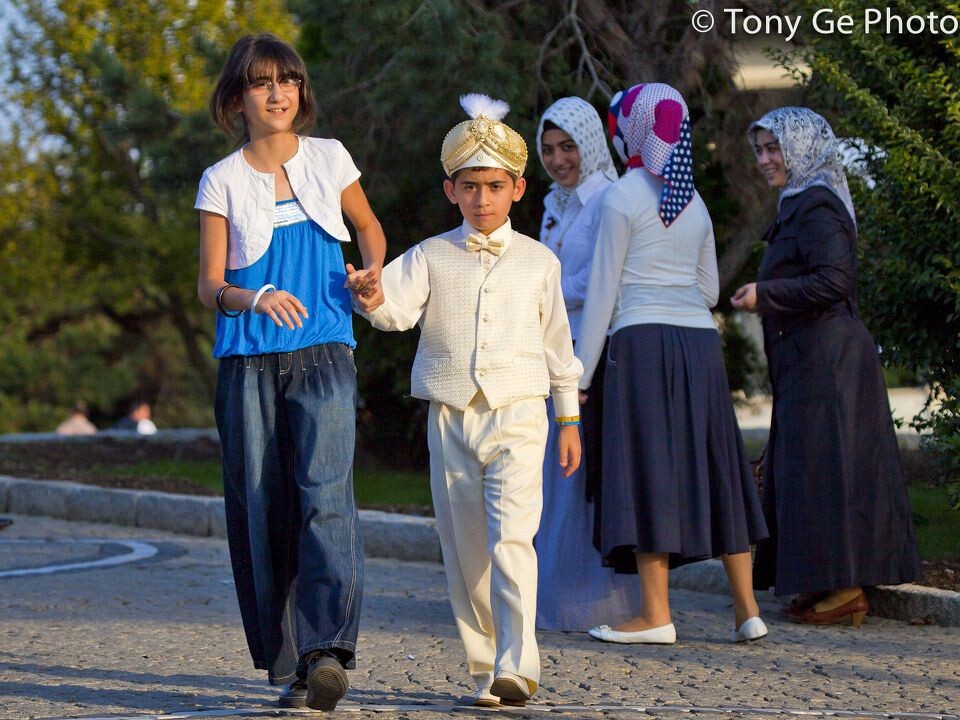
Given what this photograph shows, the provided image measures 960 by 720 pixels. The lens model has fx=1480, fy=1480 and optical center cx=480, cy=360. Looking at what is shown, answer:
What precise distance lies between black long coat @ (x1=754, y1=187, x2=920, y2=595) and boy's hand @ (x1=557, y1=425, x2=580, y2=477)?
174 cm

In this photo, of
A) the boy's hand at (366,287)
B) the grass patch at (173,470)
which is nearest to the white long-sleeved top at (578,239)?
the boy's hand at (366,287)

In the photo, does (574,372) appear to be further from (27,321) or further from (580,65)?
(27,321)

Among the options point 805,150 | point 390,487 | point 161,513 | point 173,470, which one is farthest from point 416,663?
point 173,470

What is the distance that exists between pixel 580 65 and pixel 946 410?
13.3 feet

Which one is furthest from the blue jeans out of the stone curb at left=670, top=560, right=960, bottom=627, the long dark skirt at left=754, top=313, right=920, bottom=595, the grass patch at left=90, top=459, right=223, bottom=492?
the grass patch at left=90, top=459, right=223, bottom=492

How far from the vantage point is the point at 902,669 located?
4957 mm

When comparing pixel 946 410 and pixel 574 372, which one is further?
pixel 946 410

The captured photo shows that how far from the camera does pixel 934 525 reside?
849cm

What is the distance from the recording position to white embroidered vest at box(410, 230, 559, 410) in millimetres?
4246

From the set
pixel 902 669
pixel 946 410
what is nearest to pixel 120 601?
pixel 902 669

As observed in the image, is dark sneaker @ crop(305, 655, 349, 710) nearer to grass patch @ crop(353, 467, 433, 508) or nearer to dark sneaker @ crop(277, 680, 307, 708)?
dark sneaker @ crop(277, 680, 307, 708)

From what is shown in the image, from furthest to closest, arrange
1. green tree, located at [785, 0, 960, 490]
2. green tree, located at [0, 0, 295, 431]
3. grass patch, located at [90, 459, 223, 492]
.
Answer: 1. green tree, located at [0, 0, 295, 431]
2. grass patch, located at [90, 459, 223, 492]
3. green tree, located at [785, 0, 960, 490]

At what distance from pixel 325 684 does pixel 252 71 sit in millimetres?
1688

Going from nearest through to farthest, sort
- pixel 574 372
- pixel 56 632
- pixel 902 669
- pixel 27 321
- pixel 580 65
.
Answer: pixel 574 372, pixel 902 669, pixel 56 632, pixel 580 65, pixel 27 321
